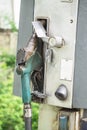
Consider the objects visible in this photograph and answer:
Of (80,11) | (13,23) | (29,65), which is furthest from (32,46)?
(13,23)

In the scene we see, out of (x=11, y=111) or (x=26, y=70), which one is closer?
(x=26, y=70)

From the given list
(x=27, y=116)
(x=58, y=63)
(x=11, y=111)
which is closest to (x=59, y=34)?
(x=58, y=63)

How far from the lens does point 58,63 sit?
7.27 ft

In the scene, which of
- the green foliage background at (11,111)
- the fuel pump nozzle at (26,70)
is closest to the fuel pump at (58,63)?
the fuel pump nozzle at (26,70)

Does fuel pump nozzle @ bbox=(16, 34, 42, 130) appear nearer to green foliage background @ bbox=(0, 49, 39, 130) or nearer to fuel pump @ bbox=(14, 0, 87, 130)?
fuel pump @ bbox=(14, 0, 87, 130)

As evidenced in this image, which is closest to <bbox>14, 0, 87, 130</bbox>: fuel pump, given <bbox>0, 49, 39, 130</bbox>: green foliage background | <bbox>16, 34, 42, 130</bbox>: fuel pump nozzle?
<bbox>16, 34, 42, 130</bbox>: fuel pump nozzle

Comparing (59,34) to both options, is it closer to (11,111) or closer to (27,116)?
(27,116)

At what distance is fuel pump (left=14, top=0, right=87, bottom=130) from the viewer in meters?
2.17

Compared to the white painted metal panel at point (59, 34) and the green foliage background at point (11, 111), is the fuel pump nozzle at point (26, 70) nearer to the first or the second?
the white painted metal panel at point (59, 34)

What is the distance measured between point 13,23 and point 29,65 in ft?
14.9

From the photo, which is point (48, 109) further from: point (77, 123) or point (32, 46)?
point (32, 46)

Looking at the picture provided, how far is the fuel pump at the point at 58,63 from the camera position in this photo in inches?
85.4

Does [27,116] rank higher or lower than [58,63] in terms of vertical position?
lower

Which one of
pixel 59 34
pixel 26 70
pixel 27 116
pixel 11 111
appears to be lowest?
pixel 11 111
